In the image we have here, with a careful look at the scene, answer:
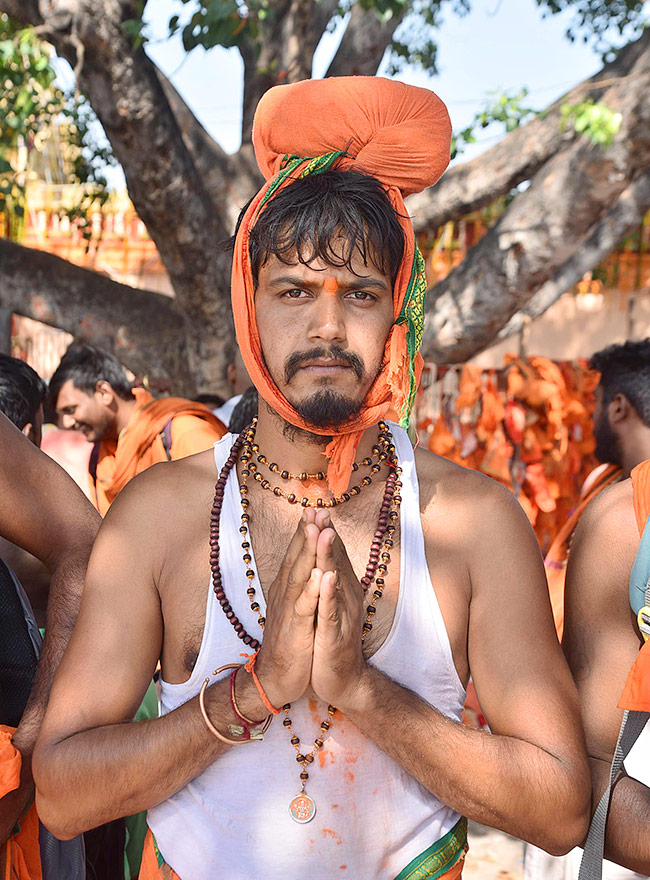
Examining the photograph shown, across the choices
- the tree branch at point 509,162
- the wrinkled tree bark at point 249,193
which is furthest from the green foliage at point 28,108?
the tree branch at point 509,162

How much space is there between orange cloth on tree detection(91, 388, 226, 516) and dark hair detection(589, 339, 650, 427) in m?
1.67

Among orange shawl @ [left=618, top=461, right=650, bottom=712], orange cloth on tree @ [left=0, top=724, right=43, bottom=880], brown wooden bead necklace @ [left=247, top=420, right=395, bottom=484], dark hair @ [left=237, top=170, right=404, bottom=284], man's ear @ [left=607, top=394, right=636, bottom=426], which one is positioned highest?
dark hair @ [left=237, top=170, right=404, bottom=284]

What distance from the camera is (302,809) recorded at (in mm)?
1738

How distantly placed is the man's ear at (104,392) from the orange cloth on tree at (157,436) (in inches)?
20.9

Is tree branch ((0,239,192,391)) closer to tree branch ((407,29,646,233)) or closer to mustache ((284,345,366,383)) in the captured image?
tree branch ((407,29,646,233))

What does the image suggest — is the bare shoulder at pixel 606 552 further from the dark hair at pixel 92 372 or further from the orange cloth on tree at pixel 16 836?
the dark hair at pixel 92 372

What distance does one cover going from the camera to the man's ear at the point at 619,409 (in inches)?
140

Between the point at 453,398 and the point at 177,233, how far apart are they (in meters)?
2.38

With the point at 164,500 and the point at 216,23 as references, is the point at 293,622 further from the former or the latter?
the point at 216,23

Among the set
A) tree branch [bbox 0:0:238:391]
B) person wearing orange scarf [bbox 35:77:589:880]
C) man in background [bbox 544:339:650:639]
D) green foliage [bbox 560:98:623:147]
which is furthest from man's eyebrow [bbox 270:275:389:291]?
green foliage [bbox 560:98:623:147]

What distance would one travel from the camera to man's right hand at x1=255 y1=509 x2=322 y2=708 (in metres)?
1.56

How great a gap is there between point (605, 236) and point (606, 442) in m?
3.90

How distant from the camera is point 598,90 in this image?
19.5 feet

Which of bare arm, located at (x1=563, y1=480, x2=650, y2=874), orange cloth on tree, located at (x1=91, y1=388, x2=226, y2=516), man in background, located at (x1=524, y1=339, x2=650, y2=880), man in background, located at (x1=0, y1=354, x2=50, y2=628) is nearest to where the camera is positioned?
bare arm, located at (x1=563, y1=480, x2=650, y2=874)
